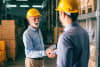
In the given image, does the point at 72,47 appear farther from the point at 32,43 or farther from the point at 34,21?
the point at 34,21

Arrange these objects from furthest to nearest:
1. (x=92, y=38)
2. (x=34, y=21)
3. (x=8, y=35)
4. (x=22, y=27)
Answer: (x=22, y=27), (x=8, y=35), (x=92, y=38), (x=34, y=21)

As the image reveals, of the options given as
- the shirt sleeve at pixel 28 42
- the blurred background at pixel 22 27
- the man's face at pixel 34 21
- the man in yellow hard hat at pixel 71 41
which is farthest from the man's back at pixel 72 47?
the blurred background at pixel 22 27

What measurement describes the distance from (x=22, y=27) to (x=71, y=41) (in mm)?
7839

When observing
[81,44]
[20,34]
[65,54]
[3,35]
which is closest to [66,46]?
[65,54]

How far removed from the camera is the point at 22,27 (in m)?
9.05

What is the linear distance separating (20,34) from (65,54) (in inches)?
304

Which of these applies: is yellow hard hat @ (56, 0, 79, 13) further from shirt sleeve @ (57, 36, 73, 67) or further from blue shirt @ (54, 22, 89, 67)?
shirt sleeve @ (57, 36, 73, 67)

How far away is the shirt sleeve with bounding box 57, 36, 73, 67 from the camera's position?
1.36 metres

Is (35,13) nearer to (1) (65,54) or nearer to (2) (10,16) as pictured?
(1) (65,54)

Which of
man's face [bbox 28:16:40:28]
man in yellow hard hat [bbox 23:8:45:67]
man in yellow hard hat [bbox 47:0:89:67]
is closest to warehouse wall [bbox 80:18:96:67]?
man in yellow hard hat [bbox 23:8:45:67]

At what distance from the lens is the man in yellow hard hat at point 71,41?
4.49 feet

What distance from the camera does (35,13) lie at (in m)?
3.08

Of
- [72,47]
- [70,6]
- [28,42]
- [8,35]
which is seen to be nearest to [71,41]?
[72,47]

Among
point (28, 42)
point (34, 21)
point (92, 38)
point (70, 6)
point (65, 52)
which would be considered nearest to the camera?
point (65, 52)
